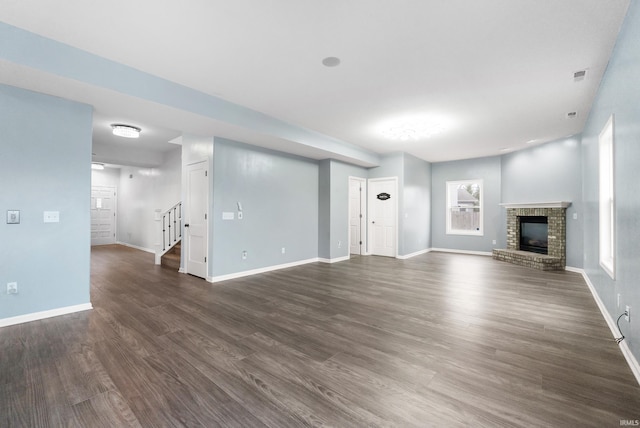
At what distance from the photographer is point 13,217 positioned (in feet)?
9.96

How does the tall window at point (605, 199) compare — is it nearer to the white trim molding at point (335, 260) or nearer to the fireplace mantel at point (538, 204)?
the fireplace mantel at point (538, 204)

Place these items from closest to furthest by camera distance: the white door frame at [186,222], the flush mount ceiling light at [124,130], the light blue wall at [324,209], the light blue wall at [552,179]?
A: the white door frame at [186,222] < the flush mount ceiling light at [124,130] < the light blue wall at [552,179] < the light blue wall at [324,209]

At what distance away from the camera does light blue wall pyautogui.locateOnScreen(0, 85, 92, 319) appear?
3016mm

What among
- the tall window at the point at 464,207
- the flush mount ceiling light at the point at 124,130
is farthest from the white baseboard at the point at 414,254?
the flush mount ceiling light at the point at 124,130

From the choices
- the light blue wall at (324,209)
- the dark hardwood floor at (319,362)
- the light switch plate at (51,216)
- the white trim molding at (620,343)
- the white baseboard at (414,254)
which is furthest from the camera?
the white baseboard at (414,254)

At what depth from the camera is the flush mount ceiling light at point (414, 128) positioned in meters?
4.96

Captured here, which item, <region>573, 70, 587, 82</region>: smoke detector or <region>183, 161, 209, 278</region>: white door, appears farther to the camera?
<region>183, 161, 209, 278</region>: white door

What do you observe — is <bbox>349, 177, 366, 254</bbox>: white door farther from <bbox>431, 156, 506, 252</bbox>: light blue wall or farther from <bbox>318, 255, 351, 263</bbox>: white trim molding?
<bbox>431, 156, 506, 252</bbox>: light blue wall

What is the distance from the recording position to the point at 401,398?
185 centimetres

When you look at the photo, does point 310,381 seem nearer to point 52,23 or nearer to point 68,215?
point 68,215

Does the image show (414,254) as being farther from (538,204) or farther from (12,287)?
(12,287)

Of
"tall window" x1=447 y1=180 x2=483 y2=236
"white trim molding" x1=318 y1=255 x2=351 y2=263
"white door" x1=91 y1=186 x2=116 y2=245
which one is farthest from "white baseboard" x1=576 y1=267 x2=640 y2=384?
"white door" x1=91 y1=186 x2=116 y2=245

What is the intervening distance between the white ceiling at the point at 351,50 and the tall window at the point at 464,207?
3875 millimetres

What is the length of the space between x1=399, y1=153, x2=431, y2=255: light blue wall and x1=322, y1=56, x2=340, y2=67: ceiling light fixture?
497 centimetres
